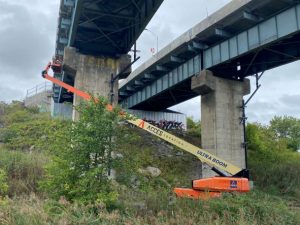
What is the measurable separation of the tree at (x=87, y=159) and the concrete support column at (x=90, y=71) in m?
11.6

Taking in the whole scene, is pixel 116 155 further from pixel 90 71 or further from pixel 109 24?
pixel 109 24

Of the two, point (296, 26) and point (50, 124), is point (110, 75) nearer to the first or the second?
point (50, 124)

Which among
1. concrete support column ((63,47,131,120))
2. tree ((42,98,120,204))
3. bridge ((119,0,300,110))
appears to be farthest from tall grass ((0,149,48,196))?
bridge ((119,0,300,110))

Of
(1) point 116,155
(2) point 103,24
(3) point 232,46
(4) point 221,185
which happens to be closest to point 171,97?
(2) point 103,24

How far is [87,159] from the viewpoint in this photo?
11.9 metres

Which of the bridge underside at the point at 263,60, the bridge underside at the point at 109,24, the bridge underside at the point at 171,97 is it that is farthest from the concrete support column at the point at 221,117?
the bridge underside at the point at 109,24

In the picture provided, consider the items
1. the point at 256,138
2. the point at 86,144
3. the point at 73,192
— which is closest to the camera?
the point at 73,192

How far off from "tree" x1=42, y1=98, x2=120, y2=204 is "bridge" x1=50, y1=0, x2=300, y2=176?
863cm

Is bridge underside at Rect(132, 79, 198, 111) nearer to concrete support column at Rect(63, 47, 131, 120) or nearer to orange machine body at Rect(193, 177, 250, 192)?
concrete support column at Rect(63, 47, 131, 120)

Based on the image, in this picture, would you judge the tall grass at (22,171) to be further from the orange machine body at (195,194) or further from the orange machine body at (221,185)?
the orange machine body at (221,185)

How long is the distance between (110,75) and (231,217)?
1626 cm

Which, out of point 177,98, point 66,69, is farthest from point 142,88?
point 66,69

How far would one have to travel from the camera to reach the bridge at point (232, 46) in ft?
65.2

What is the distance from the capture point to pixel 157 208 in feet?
39.2
